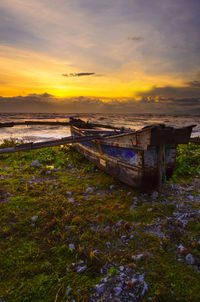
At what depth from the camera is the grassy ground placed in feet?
8.83

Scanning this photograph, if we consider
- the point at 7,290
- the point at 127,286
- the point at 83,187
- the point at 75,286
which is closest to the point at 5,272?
the point at 7,290

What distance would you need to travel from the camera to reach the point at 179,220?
13.8 ft

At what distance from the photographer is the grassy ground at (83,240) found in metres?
2.69

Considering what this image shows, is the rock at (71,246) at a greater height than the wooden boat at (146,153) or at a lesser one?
lesser

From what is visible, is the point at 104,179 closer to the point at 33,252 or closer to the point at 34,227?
the point at 34,227

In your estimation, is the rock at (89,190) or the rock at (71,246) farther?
the rock at (89,190)

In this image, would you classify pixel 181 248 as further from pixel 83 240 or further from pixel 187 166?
pixel 187 166

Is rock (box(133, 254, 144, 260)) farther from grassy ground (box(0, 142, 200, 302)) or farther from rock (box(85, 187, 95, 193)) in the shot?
rock (box(85, 187, 95, 193))

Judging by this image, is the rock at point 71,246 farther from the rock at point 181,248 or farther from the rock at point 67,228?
the rock at point 181,248

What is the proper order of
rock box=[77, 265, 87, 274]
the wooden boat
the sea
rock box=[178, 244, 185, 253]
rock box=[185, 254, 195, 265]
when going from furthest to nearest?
1. the sea
2. the wooden boat
3. rock box=[178, 244, 185, 253]
4. rock box=[185, 254, 195, 265]
5. rock box=[77, 265, 87, 274]

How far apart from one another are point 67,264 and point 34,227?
4.72ft

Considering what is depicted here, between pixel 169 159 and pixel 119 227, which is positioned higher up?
pixel 169 159

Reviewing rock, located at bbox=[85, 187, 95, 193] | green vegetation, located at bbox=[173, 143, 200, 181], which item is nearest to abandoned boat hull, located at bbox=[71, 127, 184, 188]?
rock, located at bbox=[85, 187, 95, 193]

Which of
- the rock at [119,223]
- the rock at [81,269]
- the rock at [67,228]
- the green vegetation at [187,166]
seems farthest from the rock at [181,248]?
the green vegetation at [187,166]
